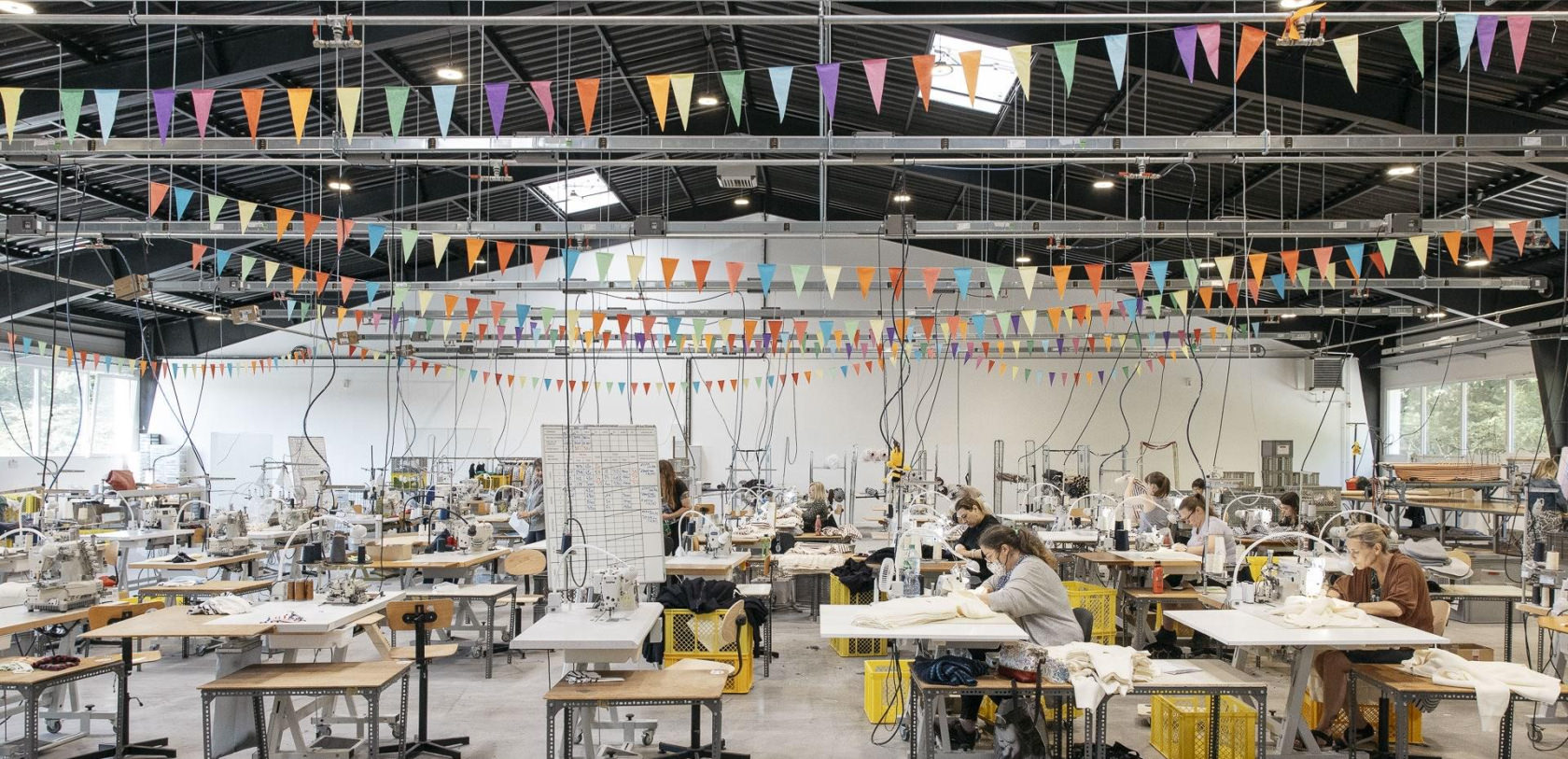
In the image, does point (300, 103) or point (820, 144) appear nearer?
point (300, 103)

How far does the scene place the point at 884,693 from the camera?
570 centimetres

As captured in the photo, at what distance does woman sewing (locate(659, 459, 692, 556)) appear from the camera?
26.4 ft

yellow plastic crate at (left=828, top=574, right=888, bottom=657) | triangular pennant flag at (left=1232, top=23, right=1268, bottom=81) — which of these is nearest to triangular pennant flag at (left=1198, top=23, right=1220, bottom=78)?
triangular pennant flag at (left=1232, top=23, right=1268, bottom=81)

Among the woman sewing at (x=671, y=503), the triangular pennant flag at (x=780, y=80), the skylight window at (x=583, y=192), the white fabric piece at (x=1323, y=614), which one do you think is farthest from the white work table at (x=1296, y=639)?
the skylight window at (x=583, y=192)

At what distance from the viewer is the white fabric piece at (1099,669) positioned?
4.26 m

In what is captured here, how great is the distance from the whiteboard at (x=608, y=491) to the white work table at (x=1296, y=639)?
2.80 meters

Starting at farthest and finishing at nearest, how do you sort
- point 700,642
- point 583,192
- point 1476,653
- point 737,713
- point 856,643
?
point 583,192
point 856,643
point 700,642
point 737,713
point 1476,653

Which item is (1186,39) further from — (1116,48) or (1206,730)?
(1206,730)

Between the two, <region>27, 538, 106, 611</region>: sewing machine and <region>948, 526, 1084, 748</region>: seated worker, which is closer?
<region>948, 526, 1084, 748</region>: seated worker

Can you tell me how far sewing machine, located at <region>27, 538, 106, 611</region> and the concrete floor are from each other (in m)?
0.70

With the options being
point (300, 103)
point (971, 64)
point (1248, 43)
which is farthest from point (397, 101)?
point (1248, 43)

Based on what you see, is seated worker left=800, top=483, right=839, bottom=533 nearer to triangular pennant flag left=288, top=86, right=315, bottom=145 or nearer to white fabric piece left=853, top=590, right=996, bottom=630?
white fabric piece left=853, top=590, right=996, bottom=630

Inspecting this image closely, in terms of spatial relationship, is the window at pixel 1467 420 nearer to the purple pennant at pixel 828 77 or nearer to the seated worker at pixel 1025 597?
the seated worker at pixel 1025 597

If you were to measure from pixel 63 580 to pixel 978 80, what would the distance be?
7.98 metres
